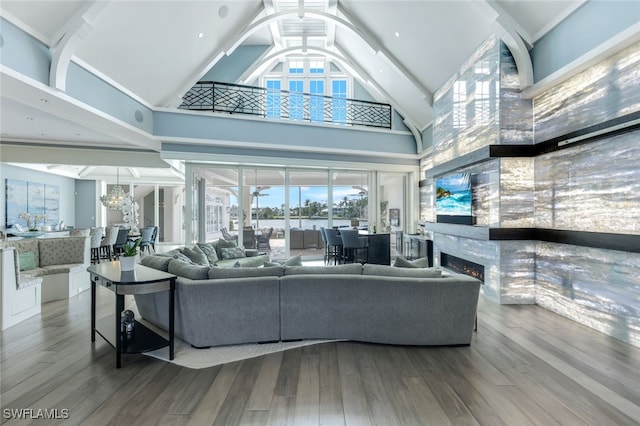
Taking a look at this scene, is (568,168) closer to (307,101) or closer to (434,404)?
(434,404)

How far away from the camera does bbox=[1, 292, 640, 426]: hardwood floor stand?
228 cm

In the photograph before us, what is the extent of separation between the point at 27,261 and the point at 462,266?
7.63 meters

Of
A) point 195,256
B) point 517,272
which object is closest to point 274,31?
point 195,256

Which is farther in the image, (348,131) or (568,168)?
(348,131)

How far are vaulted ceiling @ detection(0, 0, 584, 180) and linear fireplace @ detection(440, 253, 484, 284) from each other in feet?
10.0

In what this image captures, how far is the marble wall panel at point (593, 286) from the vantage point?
3.49m

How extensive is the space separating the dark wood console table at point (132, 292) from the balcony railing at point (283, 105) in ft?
17.4

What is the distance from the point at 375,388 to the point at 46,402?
254 centimetres

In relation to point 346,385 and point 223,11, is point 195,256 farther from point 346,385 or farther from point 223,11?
point 223,11

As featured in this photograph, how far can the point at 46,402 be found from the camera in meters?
2.45

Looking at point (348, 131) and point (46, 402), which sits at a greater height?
point (348, 131)

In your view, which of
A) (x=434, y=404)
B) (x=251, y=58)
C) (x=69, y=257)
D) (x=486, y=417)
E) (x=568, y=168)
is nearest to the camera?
(x=486, y=417)

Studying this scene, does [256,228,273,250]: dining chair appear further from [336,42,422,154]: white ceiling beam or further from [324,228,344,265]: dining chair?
[336,42,422,154]: white ceiling beam

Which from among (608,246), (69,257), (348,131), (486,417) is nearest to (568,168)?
(608,246)
